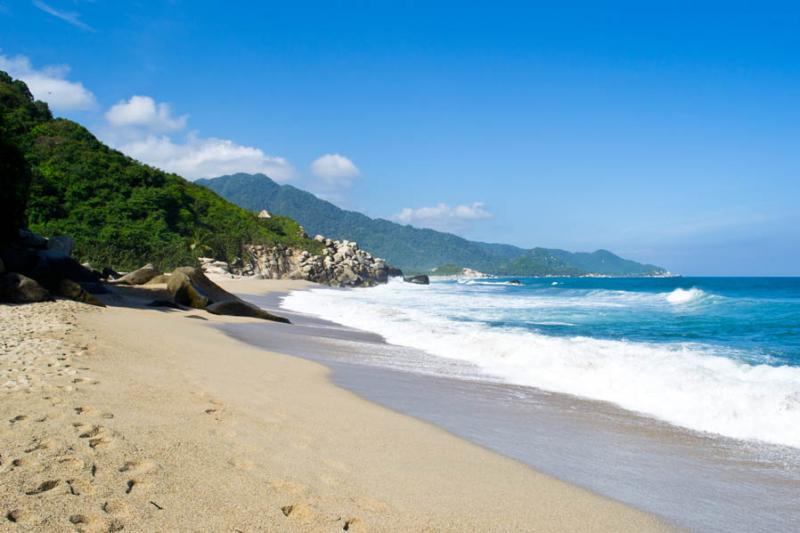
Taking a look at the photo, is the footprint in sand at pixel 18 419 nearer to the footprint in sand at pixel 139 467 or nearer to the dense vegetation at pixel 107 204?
the footprint in sand at pixel 139 467

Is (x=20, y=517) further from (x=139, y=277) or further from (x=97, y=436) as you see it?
(x=139, y=277)

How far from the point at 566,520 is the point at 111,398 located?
4436 millimetres

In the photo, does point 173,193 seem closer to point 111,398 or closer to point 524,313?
point 524,313

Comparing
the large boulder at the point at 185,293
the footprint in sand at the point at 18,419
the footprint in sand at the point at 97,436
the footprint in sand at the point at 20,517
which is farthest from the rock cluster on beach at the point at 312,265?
the footprint in sand at the point at 20,517

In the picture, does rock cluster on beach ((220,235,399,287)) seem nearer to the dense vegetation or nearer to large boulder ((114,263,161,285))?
the dense vegetation

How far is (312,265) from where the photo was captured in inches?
3056

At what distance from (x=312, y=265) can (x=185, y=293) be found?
58.5 meters

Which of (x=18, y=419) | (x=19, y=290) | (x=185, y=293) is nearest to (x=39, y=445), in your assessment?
(x=18, y=419)

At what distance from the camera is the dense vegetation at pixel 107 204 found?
156 feet

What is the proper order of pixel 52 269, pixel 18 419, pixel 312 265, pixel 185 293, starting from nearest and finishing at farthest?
1. pixel 18 419
2. pixel 52 269
3. pixel 185 293
4. pixel 312 265

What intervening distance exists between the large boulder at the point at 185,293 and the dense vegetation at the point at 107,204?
25991mm

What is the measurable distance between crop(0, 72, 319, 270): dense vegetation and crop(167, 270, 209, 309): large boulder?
85.3 ft

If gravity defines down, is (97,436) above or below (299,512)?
above

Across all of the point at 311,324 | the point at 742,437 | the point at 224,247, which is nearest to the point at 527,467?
the point at 742,437
